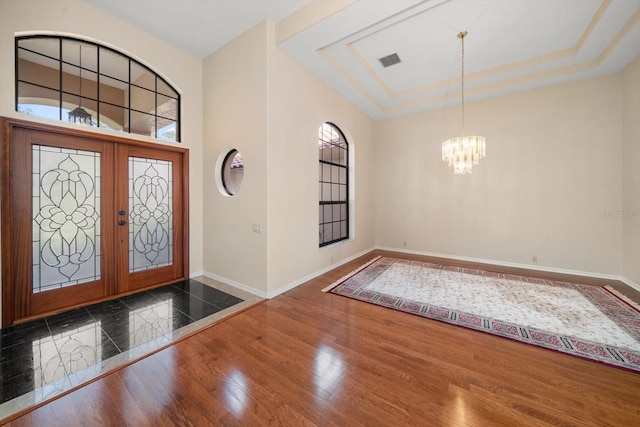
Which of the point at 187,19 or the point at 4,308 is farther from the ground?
the point at 187,19

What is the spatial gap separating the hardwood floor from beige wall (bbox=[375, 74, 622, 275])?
3356 mm

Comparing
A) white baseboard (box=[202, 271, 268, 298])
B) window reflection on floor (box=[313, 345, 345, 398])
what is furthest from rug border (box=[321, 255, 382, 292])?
window reflection on floor (box=[313, 345, 345, 398])

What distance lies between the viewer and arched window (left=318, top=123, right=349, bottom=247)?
195 inches

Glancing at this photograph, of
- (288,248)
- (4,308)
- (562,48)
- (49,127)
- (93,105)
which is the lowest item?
(4,308)

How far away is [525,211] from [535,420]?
4416 millimetres

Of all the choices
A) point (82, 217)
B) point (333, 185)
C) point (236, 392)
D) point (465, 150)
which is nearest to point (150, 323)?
point (236, 392)

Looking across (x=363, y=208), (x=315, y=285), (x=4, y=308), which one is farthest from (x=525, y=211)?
(x=4, y=308)

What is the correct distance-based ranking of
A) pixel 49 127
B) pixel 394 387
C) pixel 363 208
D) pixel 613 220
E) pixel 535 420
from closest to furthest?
pixel 535 420
pixel 394 387
pixel 49 127
pixel 613 220
pixel 363 208

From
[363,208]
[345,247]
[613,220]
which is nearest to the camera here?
[613,220]

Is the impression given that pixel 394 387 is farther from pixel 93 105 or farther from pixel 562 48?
pixel 562 48

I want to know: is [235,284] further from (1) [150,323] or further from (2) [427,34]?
(2) [427,34]

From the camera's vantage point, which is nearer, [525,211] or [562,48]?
[562,48]

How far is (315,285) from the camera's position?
12.3ft

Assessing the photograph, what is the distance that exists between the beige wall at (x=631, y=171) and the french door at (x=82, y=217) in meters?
7.06
